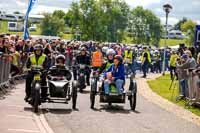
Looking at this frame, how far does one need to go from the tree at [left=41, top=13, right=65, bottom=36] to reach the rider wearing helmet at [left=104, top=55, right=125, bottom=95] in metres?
103

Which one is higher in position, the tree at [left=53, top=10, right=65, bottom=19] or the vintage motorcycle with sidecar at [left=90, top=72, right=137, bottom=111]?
the tree at [left=53, top=10, right=65, bottom=19]

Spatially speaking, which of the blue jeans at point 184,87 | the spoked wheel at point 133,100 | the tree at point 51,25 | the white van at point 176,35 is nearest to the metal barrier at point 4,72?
the spoked wheel at point 133,100

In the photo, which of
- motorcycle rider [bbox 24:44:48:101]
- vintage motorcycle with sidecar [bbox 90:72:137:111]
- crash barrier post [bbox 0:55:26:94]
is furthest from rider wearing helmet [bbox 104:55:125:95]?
crash barrier post [bbox 0:55:26:94]

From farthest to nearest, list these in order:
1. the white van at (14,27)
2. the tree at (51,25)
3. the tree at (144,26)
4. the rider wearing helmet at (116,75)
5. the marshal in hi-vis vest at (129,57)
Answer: the tree at (144,26)
the tree at (51,25)
the white van at (14,27)
the marshal in hi-vis vest at (129,57)
the rider wearing helmet at (116,75)

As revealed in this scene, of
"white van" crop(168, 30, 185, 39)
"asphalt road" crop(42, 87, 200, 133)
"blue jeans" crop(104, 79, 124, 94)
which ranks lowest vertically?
"asphalt road" crop(42, 87, 200, 133)

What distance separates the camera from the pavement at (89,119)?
1348 cm

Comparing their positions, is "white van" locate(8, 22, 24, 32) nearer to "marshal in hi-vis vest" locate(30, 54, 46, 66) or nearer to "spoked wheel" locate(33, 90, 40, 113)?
"marshal in hi-vis vest" locate(30, 54, 46, 66)

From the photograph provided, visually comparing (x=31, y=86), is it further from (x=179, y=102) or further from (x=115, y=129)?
(x=179, y=102)

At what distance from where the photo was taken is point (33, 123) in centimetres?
1405

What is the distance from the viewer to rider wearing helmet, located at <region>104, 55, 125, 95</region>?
18.2 meters

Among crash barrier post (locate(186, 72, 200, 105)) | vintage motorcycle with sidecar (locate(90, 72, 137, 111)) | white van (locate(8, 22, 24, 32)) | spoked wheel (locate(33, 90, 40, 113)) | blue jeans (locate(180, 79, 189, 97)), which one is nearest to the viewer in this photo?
spoked wheel (locate(33, 90, 40, 113))

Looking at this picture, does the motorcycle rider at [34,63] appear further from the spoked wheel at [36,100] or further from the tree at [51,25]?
the tree at [51,25]

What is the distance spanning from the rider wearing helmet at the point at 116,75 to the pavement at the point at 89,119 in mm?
665

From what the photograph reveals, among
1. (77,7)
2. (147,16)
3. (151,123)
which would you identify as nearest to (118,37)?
(147,16)
